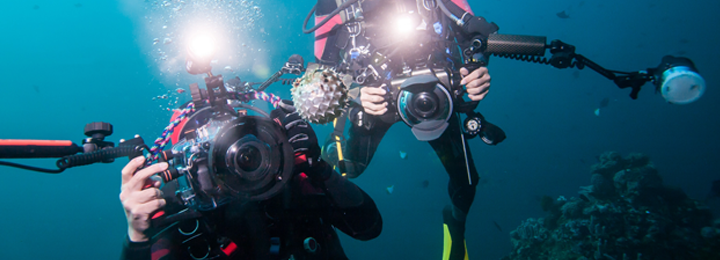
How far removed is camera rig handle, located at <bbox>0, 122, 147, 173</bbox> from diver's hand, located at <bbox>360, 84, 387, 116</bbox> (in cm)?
171

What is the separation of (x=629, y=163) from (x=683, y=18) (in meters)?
62.1

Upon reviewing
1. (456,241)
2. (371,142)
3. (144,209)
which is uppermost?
(371,142)

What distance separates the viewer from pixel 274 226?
2.03 metres

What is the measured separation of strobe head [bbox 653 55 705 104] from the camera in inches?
58.4

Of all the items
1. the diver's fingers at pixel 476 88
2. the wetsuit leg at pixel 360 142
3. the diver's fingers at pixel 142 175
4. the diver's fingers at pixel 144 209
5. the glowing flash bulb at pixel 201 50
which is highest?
the glowing flash bulb at pixel 201 50

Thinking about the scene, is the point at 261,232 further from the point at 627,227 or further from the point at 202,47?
the point at 627,227

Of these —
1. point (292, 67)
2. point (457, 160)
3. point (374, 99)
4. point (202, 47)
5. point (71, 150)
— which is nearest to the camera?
point (71, 150)

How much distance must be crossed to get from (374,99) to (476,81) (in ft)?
3.07

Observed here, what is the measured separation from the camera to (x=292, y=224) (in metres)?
2.08

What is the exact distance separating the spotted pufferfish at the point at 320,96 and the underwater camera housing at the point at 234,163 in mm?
200

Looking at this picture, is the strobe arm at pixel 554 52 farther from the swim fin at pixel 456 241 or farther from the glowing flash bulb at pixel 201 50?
the swim fin at pixel 456 241

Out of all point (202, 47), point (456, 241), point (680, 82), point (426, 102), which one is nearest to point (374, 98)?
point (426, 102)

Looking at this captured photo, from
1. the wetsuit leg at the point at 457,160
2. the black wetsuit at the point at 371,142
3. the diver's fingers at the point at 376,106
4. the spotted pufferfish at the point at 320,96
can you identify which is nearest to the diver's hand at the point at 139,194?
the spotted pufferfish at the point at 320,96

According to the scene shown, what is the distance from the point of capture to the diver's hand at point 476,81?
7.89 ft
